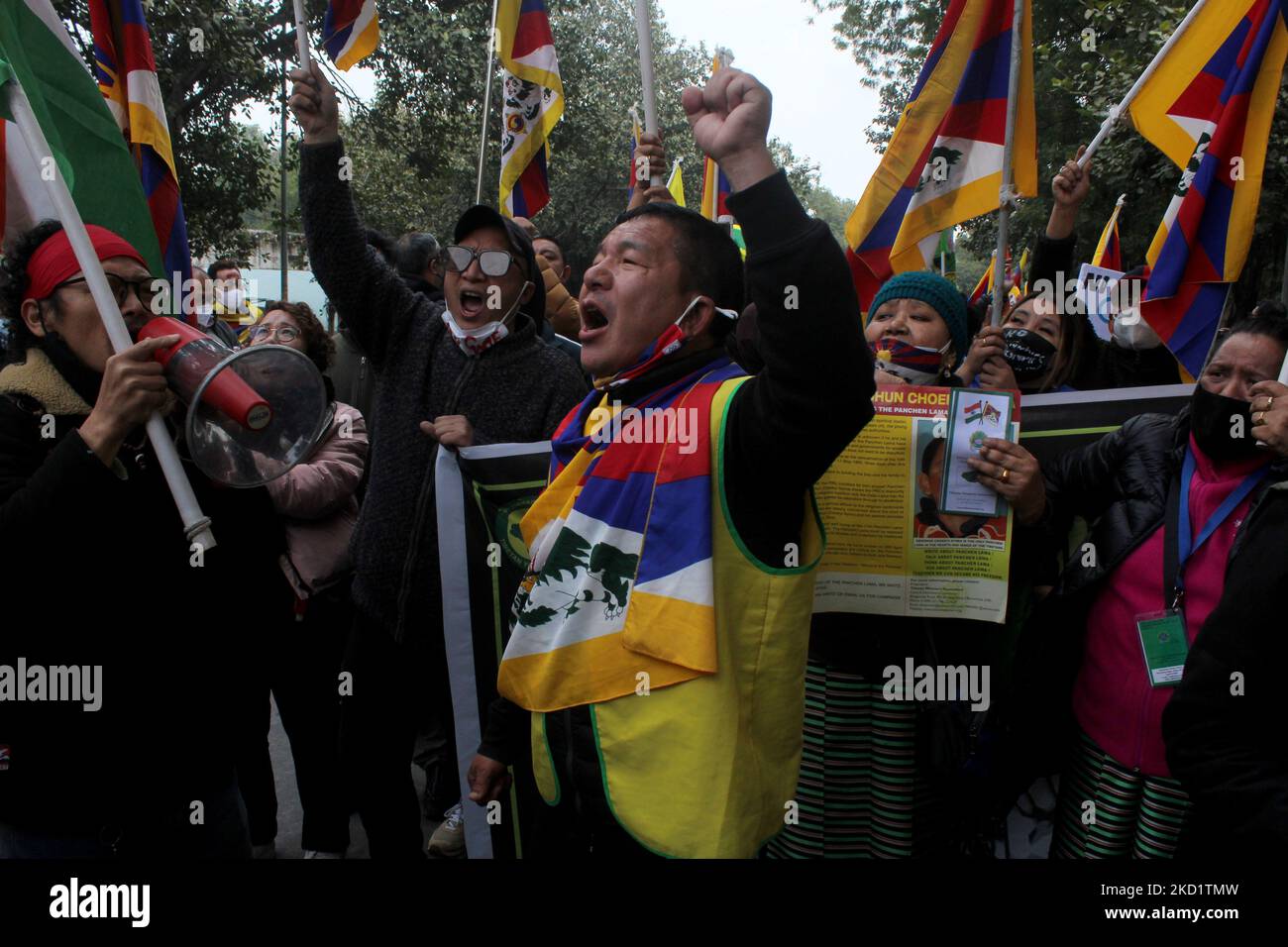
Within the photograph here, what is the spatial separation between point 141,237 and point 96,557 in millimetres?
902

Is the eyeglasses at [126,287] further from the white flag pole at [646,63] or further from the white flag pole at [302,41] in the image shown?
the white flag pole at [646,63]

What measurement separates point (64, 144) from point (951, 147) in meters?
2.87

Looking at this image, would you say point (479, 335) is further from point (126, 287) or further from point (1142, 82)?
point (1142, 82)

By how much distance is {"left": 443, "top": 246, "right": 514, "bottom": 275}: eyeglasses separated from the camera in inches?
121

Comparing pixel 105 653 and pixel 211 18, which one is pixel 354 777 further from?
pixel 211 18

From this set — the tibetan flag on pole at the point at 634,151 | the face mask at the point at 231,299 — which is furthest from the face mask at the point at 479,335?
the face mask at the point at 231,299

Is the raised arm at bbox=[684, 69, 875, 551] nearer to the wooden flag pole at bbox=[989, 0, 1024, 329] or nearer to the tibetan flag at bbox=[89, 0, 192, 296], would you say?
the wooden flag pole at bbox=[989, 0, 1024, 329]

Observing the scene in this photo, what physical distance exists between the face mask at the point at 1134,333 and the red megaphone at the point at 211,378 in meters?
3.78

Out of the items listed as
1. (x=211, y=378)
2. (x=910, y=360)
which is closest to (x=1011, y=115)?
(x=910, y=360)

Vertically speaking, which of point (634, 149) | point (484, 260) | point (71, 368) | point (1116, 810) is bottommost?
point (1116, 810)

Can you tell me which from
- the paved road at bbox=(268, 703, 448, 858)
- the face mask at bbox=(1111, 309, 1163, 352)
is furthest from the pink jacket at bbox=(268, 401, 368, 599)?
the face mask at bbox=(1111, 309, 1163, 352)

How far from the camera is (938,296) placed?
8.88 feet

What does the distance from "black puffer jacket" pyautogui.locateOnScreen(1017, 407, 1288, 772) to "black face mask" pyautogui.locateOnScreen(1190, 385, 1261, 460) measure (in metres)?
0.07
